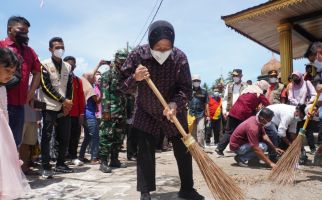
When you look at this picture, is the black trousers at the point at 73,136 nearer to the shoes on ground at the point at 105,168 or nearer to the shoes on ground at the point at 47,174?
the shoes on ground at the point at 105,168

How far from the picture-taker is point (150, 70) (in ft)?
11.3

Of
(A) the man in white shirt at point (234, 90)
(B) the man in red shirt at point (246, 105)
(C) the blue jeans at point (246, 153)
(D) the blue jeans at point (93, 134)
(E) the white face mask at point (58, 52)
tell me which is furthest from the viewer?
(A) the man in white shirt at point (234, 90)

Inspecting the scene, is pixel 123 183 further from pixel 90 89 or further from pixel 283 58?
pixel 283 58

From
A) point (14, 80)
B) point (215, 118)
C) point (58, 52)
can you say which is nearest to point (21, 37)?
point (14, 80)

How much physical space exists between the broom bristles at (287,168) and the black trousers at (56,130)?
284 cm

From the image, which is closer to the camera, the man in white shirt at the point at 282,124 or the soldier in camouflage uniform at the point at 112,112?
the soldier in camouflage uniform at the point at 112,112

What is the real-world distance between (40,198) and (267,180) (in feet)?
8.76

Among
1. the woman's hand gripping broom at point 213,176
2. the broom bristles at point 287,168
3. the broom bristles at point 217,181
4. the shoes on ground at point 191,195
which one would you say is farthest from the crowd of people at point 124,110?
the broom bristles at point 287,168

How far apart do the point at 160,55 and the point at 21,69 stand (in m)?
1.75

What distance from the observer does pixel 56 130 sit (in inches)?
203

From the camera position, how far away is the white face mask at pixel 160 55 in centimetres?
332

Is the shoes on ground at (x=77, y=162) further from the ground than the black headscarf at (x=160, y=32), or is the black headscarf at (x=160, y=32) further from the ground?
the black headscarf at (x=160, y=32)

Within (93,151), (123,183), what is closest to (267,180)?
(123,183)

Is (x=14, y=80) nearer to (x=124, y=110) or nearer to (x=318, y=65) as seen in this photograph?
(x=124, y=110)
